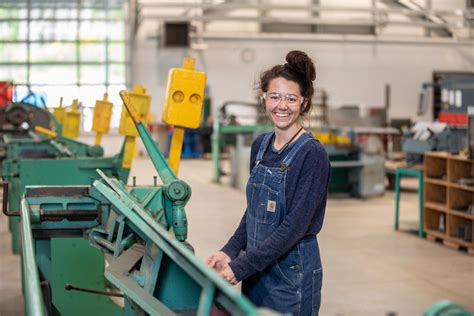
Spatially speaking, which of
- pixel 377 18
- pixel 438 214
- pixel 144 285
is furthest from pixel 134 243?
pixel 377 18

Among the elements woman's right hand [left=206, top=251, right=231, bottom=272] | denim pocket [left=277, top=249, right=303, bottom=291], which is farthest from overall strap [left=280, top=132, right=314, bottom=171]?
woman's right hand [left=206, top=251, right=231, bottom=272]

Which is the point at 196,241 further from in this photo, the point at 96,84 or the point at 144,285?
the point at 96,84

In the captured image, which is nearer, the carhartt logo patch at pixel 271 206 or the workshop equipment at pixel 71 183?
the carhartt logo patch at pixel 271 206

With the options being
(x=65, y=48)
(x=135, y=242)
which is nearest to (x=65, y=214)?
(x=135, y=242)

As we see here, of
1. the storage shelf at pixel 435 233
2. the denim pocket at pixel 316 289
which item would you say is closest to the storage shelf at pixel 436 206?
the storage shelf at pixel 435 233

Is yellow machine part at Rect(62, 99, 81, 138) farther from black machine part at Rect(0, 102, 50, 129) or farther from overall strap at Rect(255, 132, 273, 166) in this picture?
overall strap at Rect(255, 132, 273, 166)

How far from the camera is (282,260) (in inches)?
106

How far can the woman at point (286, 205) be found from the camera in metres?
2.61

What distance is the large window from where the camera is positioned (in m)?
20.1

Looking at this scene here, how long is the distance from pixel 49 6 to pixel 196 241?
13690mm

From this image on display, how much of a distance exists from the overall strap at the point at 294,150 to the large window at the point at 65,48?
17502 millimetres

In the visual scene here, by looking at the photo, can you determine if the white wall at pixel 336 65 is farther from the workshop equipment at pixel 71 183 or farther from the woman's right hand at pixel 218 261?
the woman's right hand at pixel 218 261

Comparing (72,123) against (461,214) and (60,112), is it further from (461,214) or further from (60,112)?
(461,214)

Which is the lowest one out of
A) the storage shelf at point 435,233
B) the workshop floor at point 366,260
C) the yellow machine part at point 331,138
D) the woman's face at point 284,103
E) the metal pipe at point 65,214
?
the workshop floor at point 366,260
